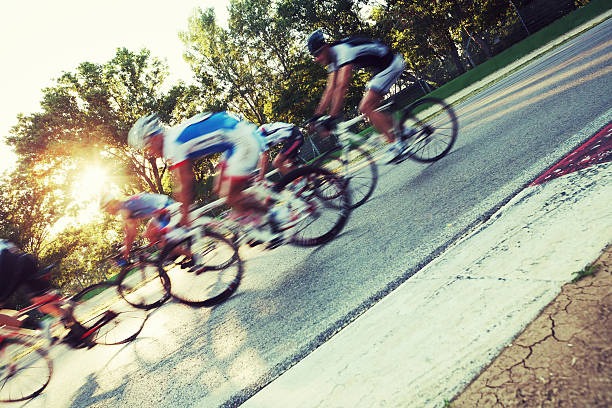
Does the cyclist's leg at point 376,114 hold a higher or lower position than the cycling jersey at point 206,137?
lower

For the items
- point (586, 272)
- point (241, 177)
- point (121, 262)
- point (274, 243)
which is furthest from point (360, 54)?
point (121, 262)

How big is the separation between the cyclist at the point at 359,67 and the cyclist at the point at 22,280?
16.5 feet

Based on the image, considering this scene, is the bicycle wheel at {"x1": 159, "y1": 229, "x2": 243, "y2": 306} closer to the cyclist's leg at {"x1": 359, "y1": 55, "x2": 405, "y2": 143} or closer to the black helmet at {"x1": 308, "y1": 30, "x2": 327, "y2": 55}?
the cyclist's leg at {"x1": 359, "y1": 55, "x2": 405, "y2": 143}

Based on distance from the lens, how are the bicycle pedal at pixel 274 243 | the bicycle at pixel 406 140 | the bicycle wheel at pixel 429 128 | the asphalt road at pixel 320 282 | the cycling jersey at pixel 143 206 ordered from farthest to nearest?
1. the cycling jersey at pixel 143 206
2. the bicycle wheel at pixel 429 128
3. the bicycle at pixel 406 140
4. the bicycle pedal at pixel 274 243
5. the asphalt road at pixel 320 282

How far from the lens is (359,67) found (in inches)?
206

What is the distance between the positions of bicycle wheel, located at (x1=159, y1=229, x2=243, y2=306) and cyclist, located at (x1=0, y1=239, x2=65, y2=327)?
1.93m

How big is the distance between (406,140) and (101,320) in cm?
565

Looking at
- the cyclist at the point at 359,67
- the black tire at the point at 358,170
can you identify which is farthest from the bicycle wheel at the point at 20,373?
the cyclist at the point at 359,67

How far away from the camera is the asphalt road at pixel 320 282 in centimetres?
288

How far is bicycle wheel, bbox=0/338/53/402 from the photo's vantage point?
4.85 m

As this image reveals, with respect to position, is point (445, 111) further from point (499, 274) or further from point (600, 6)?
point (600, 6)

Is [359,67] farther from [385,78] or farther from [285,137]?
[285,137]

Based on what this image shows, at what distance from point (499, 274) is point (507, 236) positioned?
0.54 metres

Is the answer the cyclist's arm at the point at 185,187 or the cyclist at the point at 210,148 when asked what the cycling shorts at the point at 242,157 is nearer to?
the cyclist at the point at 210,148
